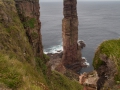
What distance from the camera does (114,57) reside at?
45.7 ft

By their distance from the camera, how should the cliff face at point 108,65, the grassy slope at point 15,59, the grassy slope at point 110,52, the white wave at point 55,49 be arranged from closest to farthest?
the grassy slope at point 15,59 < the cliff face at point 108,65 < the grassy slope at point 110,52 < the white wave at point 55,49

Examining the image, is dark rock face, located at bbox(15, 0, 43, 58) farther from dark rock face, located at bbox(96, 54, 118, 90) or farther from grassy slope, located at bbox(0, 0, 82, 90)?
dark rock face, located at bbox(96, 54, 118, 90)

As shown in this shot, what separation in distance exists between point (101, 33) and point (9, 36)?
350 feet

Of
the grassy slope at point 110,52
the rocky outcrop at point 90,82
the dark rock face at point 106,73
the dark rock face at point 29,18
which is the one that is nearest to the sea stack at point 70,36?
the dark rock face at point 29,18

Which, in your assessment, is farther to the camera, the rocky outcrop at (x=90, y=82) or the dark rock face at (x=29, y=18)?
the dark rock face at (x=29, y=18)

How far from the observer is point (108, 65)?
13992 mm

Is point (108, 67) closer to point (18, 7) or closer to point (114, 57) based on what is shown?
point (114, 57)

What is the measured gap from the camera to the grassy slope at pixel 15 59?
35.0 ft

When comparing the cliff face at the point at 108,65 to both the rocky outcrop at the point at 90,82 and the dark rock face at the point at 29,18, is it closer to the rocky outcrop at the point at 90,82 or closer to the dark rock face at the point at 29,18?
the rocky outcrop at the point at 90,82

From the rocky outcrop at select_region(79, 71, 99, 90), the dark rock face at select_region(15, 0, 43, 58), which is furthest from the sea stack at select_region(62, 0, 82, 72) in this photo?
the rocky outcrop at select_region(79, 71, 99, 90)

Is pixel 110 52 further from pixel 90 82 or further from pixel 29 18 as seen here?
pixel 29 18

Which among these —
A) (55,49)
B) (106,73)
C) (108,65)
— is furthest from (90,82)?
(55,49)

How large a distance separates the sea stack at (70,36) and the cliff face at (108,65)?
54.1 metres

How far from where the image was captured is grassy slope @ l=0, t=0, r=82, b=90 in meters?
10.7
